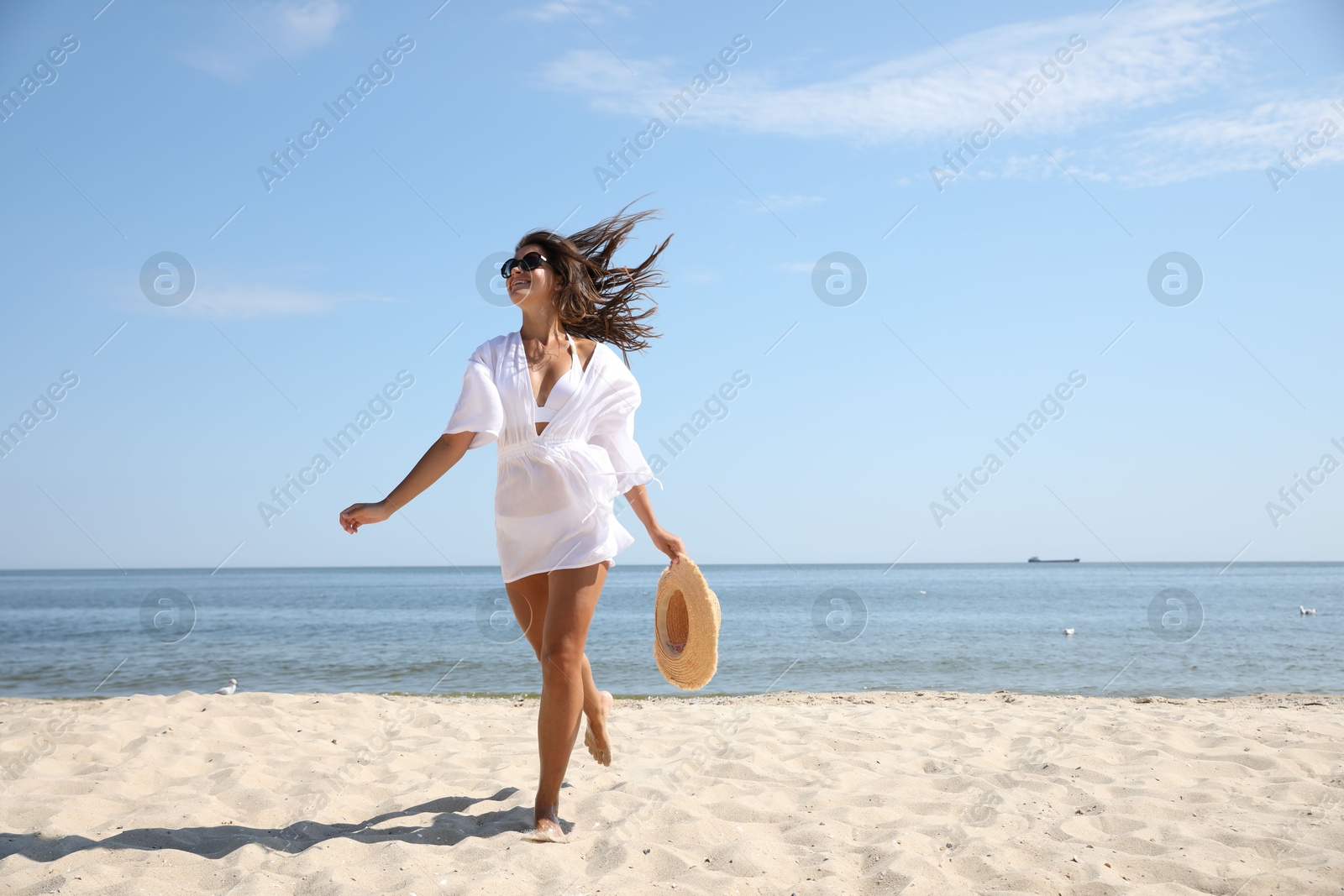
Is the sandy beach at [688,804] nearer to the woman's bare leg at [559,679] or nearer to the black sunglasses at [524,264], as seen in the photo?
the woman's bare leg at [559,679]

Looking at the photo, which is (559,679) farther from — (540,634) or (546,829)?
(546,829)

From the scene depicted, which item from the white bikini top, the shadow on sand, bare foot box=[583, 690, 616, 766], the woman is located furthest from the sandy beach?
the white bikini top

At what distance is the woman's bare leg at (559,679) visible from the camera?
2.98m

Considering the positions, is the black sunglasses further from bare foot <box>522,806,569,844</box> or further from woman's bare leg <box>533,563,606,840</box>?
bare foot <box>522,806,569,844</box>

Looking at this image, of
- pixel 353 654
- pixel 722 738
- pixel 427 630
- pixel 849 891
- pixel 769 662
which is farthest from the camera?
pixel 427 630

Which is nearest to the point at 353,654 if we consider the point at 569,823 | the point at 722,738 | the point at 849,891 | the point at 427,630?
the point at 427,630

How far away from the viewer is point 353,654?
46.4ft

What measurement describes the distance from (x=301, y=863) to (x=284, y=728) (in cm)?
261

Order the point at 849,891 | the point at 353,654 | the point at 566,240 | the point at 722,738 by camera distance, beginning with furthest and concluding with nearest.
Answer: the point at 353,654, the point at 722,738, the point at 566,240, the point at 849,891

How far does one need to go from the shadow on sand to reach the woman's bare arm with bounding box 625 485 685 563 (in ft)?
3.72

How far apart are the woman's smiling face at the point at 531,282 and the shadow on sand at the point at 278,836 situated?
202cm

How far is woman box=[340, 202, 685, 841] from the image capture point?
9.89ft

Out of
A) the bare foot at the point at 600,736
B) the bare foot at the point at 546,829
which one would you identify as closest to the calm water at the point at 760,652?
the bare foot at the point at 600,736

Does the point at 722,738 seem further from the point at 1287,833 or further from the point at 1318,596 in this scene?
the point at 1318,596
